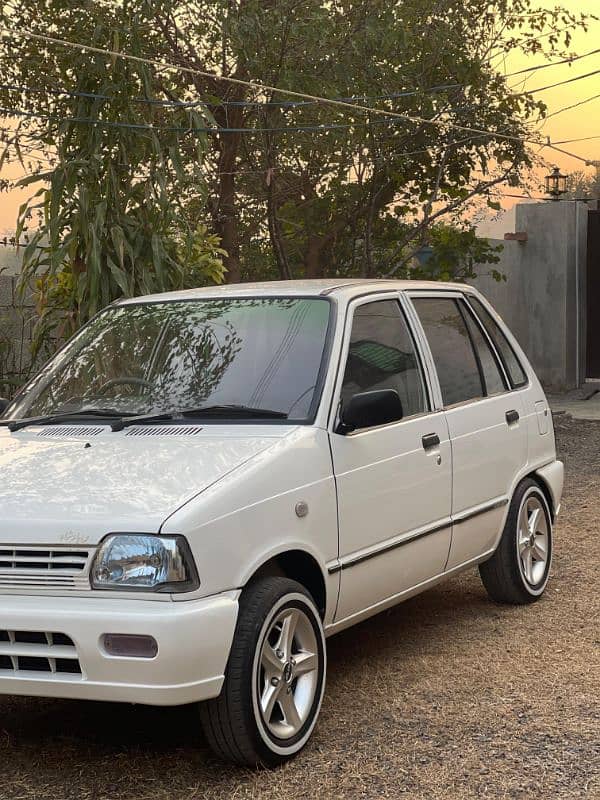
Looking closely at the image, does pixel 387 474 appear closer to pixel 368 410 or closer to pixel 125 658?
pixel 368 410

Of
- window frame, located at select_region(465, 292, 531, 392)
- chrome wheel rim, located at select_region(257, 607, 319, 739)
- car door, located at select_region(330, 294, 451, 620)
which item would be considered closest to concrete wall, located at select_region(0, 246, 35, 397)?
window frame, located at select_region(465, 292, 531, 392)

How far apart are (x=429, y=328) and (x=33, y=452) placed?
7.47 ft

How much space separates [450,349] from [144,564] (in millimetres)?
2842

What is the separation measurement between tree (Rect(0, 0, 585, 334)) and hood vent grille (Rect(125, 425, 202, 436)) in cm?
689

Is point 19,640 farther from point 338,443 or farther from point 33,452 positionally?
point 338,443

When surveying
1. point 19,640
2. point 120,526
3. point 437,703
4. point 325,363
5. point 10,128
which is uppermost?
point 10,128

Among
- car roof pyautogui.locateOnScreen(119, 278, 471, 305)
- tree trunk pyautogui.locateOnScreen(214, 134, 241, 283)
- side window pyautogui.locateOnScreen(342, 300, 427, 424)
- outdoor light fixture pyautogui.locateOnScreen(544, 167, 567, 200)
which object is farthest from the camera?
outdoor light fixture pyautogui.locateOnScreen(544, 167, 567, 200)

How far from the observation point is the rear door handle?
609 cm

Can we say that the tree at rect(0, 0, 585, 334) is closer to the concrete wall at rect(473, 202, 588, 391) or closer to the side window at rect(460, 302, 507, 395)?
the concrete wall at rect(473, 202, 588, 391)

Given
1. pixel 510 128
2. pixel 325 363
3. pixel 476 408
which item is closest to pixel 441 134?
pixel 510 128

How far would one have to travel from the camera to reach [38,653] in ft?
14.5

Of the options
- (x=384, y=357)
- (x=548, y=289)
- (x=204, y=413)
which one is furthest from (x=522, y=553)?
(x=548, y=289)

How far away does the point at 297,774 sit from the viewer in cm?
475

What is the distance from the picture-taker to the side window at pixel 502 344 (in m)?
7.41
